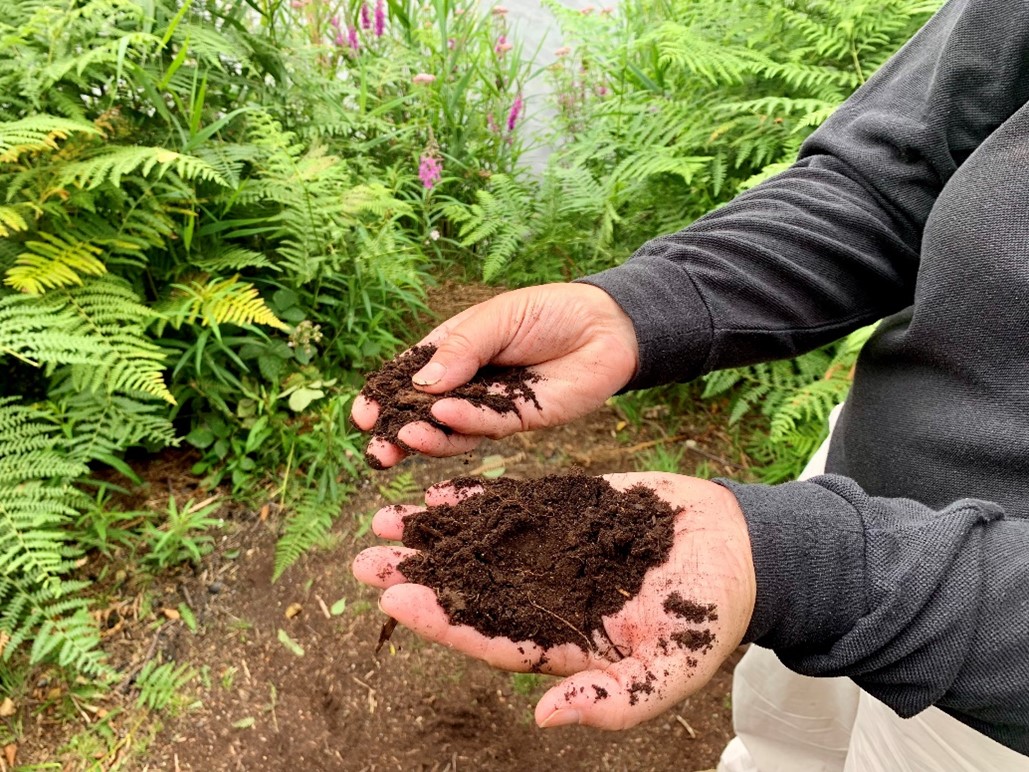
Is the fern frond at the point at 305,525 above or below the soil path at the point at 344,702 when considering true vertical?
above

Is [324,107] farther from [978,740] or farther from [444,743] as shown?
[978,740]

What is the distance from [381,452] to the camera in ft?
4.38

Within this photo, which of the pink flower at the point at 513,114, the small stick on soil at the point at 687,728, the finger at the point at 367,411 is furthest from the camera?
the pink flower at the point at 513,114

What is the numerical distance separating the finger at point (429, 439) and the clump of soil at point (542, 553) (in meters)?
0.09

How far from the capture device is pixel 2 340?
72.9 inches

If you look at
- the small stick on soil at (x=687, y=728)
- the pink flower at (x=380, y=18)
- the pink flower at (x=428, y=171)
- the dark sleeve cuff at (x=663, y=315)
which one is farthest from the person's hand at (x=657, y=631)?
the pink flower at (x=380, y=18)

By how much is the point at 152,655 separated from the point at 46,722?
30 centimetres

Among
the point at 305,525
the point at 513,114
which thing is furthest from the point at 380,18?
the point at 305,525

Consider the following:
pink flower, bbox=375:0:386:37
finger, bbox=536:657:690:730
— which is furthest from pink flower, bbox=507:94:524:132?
finger, bbox=536:657:690:730

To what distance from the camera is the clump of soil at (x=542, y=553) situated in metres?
1.06

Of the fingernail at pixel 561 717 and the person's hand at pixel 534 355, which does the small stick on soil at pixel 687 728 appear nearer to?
the person's hand at pixel 534 355

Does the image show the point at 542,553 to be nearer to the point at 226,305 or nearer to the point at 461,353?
the point at 461,353

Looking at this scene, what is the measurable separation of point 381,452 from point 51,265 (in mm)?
1367

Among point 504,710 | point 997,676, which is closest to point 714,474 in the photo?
point 504,710
